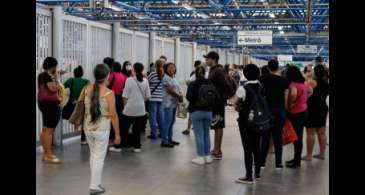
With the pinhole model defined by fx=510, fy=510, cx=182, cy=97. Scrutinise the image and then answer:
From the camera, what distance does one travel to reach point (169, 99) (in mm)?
9797

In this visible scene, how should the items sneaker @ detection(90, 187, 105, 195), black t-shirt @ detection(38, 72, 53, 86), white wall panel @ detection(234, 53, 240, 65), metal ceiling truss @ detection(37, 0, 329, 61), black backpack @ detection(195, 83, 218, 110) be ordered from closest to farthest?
sneaker @ detection(90, 187, 105, 195) → black backpack @ detection(195, 83, 218, 110) → black t-shirt @ detection(38, 72, 53, 86) → metal ceiling truss @ detection(37, 0, 329, 61) → white wall panel @ detection(234, 53, 240, 65)

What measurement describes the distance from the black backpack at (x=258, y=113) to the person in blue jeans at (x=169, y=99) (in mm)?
2808

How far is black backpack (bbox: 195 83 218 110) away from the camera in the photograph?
25.6 feet

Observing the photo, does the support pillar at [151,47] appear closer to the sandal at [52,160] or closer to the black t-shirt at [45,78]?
the sandal at [52,160]

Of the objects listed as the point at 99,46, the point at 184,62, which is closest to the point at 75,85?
the point at 99,46

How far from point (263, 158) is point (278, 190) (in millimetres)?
1084

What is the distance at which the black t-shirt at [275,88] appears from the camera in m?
7.61

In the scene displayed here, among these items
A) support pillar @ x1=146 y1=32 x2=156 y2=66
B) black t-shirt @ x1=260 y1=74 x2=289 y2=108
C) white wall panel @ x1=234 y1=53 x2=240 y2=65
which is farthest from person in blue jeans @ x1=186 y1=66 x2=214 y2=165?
white wall panel @ x1=234 y1=53 x2=240 y2=65

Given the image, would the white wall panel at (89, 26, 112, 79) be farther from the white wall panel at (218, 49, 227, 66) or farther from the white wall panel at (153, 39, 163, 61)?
the white wall panel at (218, 49, 227, 66)

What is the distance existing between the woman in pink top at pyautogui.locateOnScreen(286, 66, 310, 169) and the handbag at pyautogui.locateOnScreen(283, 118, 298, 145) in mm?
68

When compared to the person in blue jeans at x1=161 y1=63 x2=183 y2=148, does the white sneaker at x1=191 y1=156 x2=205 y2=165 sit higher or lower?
lower

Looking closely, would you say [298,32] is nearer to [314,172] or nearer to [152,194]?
[314,172]

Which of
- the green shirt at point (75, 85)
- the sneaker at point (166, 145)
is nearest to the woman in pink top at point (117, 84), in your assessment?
the green shirt at point (75, 85)
